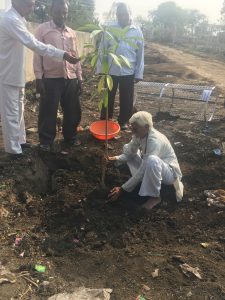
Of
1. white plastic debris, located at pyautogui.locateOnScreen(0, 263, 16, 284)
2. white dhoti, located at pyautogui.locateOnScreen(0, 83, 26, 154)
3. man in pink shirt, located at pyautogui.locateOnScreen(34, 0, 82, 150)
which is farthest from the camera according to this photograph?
man in pink shirt, located at pyautogui.locateOnScreen(34, 0, 82, 150)

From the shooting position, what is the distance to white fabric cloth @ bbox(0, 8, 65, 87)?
4.34 m

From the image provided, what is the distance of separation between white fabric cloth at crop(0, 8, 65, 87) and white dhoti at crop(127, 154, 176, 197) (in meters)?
1.68

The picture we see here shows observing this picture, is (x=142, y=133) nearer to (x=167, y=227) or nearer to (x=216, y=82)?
(x=167, y=227)

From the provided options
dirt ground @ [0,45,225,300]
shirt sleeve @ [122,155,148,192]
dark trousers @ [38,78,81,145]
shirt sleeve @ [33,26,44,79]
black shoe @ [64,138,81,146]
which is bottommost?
dirt ground @ [0,45,225,300]

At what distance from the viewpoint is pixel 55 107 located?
5246 millimetres

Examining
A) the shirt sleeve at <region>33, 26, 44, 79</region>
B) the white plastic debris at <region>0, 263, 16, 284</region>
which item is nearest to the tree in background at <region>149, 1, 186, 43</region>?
the shirt sleeve at <region>33, 26, 44, 79</region>

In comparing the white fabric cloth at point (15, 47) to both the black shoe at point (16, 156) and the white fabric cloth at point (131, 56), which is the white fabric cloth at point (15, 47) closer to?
the black shoe at point (16, 156)

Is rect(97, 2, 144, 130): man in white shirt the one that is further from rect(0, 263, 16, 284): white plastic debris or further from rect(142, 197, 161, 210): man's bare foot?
rect(0, 263, 16, 284): white plastic debris

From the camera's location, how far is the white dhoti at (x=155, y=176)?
13.3 ft

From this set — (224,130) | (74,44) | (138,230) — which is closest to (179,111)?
(224,130)

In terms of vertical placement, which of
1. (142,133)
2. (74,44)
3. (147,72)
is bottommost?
(147,72)

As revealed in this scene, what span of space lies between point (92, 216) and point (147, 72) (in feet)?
44.4

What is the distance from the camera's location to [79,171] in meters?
5.05

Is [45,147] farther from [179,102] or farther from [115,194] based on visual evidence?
[179,102]
